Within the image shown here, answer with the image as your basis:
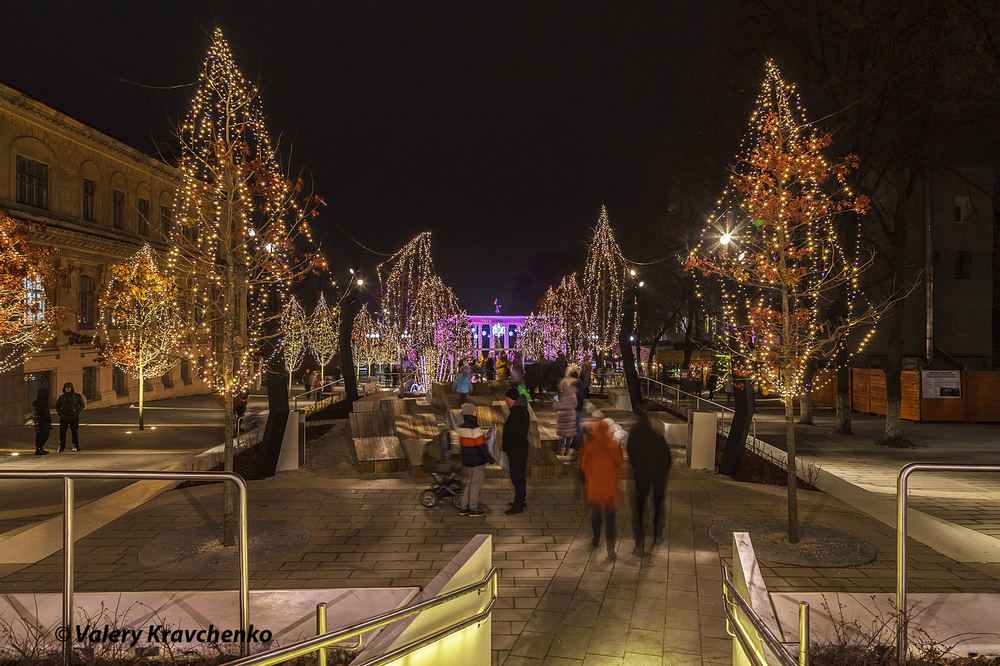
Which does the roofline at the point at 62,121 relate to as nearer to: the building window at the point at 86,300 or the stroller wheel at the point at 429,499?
the building window at the point at 86,300

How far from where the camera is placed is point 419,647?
384 cm

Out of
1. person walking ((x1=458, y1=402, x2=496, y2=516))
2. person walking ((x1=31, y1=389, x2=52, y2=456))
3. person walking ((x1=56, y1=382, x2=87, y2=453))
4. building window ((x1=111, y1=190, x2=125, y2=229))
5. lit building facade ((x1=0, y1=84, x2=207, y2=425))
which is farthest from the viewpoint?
building window ((x1=111, y1=190, x2=125, y2=229))

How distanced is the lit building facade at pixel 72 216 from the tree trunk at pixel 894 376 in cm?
2346

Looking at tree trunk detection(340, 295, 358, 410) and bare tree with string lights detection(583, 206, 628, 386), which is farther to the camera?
bare tree with string lights detection(583, 206, 628, 386)

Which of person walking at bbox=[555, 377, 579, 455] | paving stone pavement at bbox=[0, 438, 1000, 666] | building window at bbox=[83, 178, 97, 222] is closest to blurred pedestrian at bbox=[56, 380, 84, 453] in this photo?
paving stone pavement at bbox=[0, 438, 1000, 666]

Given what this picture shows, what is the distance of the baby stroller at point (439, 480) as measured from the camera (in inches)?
385

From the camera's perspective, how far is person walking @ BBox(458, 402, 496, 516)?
30.4 ft

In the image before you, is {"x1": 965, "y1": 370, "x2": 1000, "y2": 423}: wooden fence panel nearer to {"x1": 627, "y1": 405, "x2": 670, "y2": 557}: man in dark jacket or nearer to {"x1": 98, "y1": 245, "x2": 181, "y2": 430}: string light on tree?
{"x1": 627, "y1": 405, "x2": 670, "y2": 557}: man in dark jacket

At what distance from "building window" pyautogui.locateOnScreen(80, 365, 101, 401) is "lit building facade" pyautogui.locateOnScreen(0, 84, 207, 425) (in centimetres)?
4

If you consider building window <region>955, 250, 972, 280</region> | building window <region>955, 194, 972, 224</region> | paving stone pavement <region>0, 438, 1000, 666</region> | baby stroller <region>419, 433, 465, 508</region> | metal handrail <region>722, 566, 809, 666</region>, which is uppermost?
building window <region>955, 194, 972, 224</region>

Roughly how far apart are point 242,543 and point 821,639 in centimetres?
438

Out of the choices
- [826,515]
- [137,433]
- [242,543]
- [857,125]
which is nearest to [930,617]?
[826,515]

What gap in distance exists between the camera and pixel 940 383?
24391 millimetres

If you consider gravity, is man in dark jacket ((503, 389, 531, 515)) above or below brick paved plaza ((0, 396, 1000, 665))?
above
